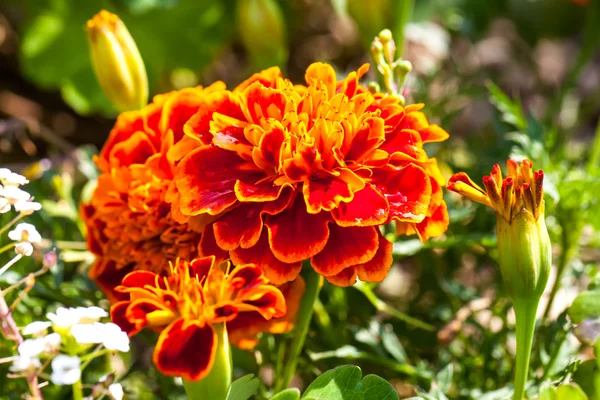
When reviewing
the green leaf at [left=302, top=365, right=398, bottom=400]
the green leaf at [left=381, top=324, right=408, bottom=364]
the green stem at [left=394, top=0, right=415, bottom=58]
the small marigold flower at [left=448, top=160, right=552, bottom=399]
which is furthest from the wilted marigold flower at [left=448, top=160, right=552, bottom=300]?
the green stem at [left=394, top=0, right=415, bottom=58]

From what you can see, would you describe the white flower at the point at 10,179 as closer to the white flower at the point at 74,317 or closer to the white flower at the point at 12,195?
the white flower at the point at 12,195

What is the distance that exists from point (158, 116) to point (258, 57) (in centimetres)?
42

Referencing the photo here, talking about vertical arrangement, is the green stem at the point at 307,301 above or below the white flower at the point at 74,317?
below

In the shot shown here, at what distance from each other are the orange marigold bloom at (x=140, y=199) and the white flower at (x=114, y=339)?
0.14 meters

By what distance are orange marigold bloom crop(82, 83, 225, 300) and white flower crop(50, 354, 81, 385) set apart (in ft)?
0.61

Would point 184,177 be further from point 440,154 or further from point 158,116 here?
point 440,154

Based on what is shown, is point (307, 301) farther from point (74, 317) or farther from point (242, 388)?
point (74, 317)

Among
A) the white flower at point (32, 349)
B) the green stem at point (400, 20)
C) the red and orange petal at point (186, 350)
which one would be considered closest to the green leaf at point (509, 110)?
the green stem at point (400, 20)

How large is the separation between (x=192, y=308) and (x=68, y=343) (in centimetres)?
9

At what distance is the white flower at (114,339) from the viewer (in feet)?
1.59

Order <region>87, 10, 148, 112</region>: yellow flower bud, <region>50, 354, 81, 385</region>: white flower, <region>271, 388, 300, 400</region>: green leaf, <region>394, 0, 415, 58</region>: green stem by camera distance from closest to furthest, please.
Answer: <region>50, 354, 81, 385</region>: white flower
<region>271, 388, 300, 400</region>: green leaf
<region>87, 10, 148, 112</region>: yellow flower bud
<region>394, 0, 415, 58</region>: green stem

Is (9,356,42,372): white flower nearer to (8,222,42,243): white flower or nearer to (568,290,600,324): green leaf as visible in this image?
(8,222,42,243): white flower

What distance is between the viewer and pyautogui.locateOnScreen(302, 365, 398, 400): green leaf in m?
0.57

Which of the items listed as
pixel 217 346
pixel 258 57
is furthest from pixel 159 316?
pixel 258 57
